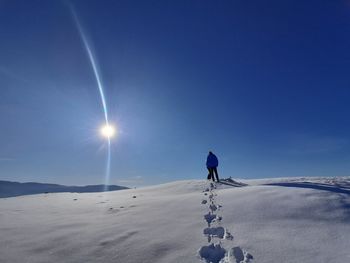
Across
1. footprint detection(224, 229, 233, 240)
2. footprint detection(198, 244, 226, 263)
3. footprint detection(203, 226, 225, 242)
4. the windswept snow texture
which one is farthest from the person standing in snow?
footprint detection(198, 244, 226, 263)

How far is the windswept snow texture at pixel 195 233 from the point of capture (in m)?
5.71

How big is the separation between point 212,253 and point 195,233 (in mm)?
1108

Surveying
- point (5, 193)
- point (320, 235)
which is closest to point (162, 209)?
point (320, 235)

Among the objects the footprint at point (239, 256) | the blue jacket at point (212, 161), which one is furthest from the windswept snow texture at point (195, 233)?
the blue jacket at point (212, 161)

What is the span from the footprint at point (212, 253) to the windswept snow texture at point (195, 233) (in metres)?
0.02

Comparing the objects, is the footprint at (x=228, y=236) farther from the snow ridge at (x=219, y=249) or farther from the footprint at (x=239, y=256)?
the footprint at (x=239, y=256)

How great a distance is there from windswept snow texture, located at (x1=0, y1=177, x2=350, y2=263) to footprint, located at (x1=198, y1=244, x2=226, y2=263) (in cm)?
2

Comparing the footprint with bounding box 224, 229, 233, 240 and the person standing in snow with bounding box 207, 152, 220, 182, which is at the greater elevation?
the person standing in snow with bounding box 207, 152, 220, 182

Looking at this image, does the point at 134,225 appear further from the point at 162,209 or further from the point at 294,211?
the point at 294,211

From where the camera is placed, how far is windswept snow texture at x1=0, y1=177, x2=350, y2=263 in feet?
18.7

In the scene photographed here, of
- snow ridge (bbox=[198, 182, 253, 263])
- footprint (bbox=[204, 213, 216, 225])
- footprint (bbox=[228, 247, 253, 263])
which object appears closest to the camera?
footprint (bbox=[228, 247, 253, 263])

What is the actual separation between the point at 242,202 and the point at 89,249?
4945mm

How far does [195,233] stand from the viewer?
6.85 meters

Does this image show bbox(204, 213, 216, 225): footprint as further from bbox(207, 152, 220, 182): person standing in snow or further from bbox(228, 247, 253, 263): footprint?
bbox(207, 152, 220, 182): person standing in snow
